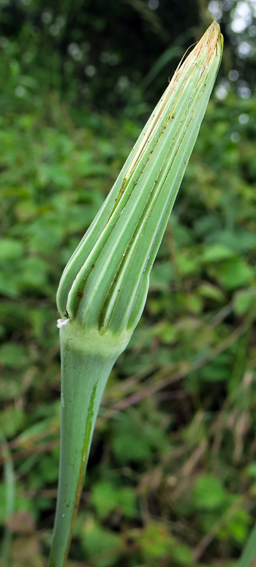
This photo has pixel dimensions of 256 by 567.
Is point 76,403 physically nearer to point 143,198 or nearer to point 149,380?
point 143,198

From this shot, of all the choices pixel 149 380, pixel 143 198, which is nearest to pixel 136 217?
pixel 143 198

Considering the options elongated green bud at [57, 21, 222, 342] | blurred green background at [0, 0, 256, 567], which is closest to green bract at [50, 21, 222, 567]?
elongated green bud at [57, 21, 222, 342]

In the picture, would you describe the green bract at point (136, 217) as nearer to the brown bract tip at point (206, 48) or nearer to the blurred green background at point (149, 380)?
the brown bract tip at point (206, 48)

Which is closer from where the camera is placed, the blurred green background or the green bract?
the green bract

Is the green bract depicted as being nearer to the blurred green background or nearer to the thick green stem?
the thick green stem

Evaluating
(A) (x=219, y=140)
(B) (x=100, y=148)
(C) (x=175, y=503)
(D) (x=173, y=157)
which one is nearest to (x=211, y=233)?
(A) (x=219, y=140)

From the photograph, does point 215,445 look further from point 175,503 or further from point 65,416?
point 65,416
